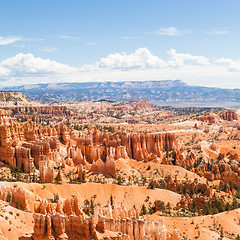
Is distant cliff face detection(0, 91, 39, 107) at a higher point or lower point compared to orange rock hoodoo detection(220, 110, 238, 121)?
higher

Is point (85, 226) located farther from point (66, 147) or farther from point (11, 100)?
point (11, 100)

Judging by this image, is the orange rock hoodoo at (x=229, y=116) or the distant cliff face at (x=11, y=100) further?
the distant cliff face at (x=11, y=100)

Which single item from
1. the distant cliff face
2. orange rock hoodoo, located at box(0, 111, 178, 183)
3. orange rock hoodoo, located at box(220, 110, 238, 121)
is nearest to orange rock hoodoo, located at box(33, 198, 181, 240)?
orange rock hoodoo, located at box(0, 111, 178, 183)

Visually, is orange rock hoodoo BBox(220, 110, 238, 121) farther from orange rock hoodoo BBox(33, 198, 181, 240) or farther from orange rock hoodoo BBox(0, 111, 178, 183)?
orange rock hoodoo BBox(33, 198, 181, 240)

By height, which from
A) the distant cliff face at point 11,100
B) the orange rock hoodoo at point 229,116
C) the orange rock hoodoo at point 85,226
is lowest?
the orange rock hoodoo at point 229,116

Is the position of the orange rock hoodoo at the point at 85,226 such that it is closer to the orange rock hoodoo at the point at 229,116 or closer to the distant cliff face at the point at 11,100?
the orange rock hoodoo at the point at 229,116

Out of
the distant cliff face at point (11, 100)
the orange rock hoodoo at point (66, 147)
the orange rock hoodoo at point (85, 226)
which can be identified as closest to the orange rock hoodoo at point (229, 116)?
the orange rock hoodoo at point (66, 147)

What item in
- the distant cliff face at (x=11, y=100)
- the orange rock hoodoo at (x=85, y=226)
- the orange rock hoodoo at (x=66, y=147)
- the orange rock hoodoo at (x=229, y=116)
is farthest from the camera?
the distant cliff face at (x=11, y=100)

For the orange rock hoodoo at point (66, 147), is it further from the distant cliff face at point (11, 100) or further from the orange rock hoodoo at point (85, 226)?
the distant cliff face at point (11, 100)

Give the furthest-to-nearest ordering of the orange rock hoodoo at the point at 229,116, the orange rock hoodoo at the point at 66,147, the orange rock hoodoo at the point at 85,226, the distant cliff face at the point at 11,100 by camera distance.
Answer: the distant cliff face at the point at 11,100
the orange rock hoodoo at the point at 229,116
the orange rock hoodoo at the point at 66,147
the orange rock hoodoo at the point at 85,226

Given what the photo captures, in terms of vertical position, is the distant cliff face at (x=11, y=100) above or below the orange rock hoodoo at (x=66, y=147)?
above

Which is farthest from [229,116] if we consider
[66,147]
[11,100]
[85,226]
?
[85,226]

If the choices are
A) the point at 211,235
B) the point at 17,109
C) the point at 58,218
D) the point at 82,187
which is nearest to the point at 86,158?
the point at 82,187
